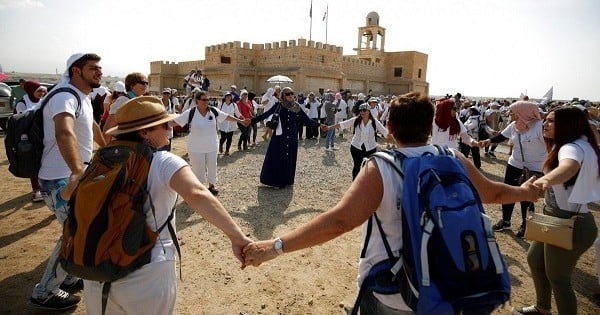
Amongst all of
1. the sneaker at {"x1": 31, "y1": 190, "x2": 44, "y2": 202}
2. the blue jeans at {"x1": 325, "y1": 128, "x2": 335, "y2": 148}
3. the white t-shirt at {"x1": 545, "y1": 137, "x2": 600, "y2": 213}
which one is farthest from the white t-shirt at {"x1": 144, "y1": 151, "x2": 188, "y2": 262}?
the blue jeans at {"x1": 325, "y1": 128, "x2": 335, "y2": 148}

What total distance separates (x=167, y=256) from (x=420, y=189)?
1384mm

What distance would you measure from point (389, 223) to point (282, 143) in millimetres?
5628

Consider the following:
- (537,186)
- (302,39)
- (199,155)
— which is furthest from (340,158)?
(302,39)

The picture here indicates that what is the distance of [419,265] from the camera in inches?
53.9

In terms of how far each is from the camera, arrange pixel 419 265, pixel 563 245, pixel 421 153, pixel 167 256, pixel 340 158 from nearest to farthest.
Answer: pixel 419 265, pixel 421 153, pixel 167 256, pixel 563 245, pixel 340 158

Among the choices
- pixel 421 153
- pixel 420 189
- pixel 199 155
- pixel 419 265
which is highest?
pixel 421 153

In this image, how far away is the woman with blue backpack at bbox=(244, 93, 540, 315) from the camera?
1.41m

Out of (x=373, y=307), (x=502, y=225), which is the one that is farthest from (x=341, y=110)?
(x=373, y=307)

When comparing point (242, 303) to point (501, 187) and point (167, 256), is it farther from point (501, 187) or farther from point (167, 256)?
point (501, 187)

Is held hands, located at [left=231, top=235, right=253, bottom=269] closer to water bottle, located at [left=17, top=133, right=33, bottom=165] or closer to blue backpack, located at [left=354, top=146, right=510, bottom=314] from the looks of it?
blue backpack, located at [left=354, top=146, right=510, bottom=314]

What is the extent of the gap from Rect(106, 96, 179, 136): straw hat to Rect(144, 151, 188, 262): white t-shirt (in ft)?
0.62

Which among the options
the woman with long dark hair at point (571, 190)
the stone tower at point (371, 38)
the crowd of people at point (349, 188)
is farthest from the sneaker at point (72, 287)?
the stone tower at point (371, 38)

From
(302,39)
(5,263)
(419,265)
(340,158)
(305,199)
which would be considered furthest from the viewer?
(302,39)

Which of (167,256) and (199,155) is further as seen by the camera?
(199,155)
